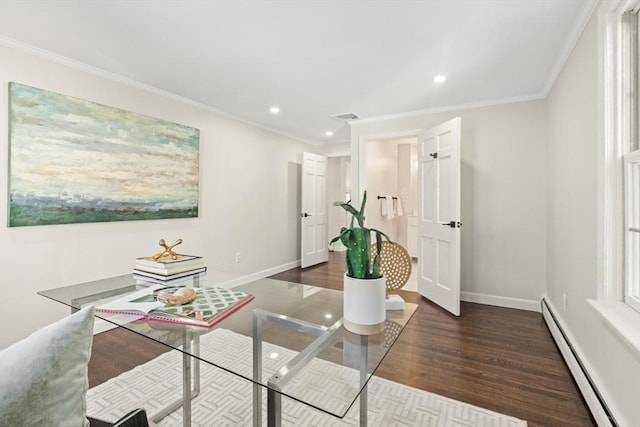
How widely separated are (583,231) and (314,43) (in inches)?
84.8

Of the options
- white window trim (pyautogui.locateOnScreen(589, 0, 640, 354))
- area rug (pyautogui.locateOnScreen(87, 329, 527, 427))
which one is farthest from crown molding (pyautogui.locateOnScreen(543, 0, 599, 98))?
area rug (pyautogui.locateOnScreen(87, 329, 527, 427))

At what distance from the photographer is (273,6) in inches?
70.6

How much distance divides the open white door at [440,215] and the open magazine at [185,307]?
7.35 feet

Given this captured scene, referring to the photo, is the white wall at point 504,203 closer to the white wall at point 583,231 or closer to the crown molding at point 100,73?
the white wall at point 583,231

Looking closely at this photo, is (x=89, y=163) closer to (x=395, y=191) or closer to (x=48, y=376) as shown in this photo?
(x=48, y=376)

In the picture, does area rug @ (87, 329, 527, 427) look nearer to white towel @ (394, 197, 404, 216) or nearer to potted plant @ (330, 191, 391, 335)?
potted plant @ (330, 191, 391, 335)

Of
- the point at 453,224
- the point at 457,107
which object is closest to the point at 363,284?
the point at 453,224

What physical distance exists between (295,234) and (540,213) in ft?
11.3

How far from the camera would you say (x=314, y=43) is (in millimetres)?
2189

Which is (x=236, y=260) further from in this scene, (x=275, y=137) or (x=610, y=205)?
(x=610, y=205)

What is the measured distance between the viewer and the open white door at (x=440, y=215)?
3002 mm

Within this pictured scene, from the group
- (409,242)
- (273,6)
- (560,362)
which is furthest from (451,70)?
(409,242)

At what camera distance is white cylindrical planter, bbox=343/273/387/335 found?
3.61 ft

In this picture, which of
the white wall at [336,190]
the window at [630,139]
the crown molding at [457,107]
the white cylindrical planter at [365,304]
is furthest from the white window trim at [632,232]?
the white wall at [336,190]
